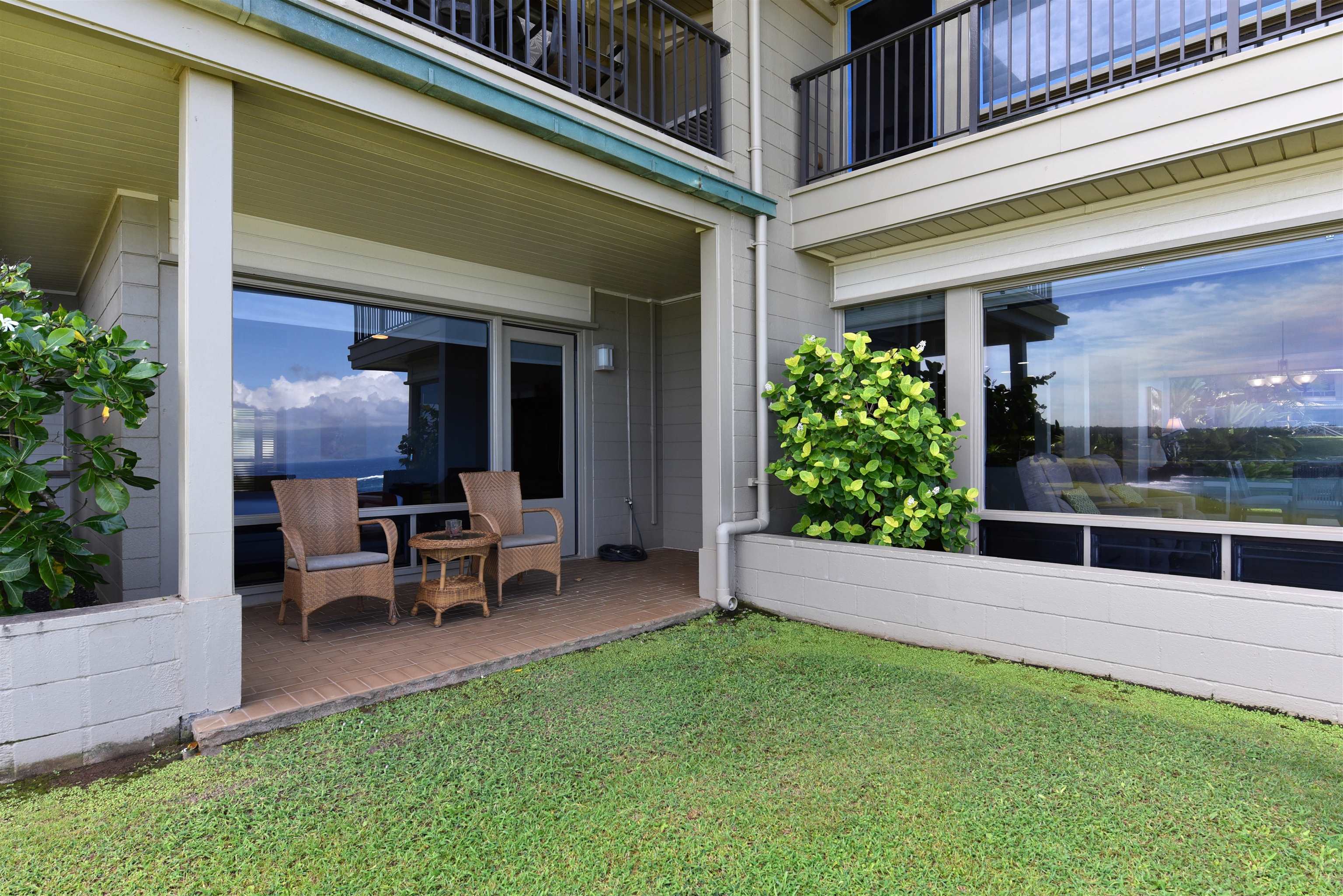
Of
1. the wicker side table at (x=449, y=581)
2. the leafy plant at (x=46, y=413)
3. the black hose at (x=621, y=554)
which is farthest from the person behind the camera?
Result: the black hose at (x=621, y=554)

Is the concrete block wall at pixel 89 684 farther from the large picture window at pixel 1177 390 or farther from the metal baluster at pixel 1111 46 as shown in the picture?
the metal baluster at pixel 1111 46

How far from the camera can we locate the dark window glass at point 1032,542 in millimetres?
4328

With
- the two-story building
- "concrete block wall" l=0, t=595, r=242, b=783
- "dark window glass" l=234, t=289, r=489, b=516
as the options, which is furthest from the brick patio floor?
"dark window glass" l=234, t=289, r=489, b=516

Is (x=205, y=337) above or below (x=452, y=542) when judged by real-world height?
above

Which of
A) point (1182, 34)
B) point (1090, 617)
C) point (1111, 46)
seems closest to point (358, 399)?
point (1090, 617)

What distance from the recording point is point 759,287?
16.1ft

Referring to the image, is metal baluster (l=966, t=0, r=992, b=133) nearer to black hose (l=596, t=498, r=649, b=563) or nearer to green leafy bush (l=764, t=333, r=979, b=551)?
green leafy bush (l=764, t=333, r=979, b=551)

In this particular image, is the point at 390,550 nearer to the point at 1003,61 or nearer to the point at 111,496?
the point at 111,496

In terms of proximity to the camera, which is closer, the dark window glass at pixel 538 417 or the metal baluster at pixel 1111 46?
the metal baluster at pixel 1111 46

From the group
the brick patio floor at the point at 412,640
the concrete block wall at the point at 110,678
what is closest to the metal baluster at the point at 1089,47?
the brick patio floor at the point at 412,640

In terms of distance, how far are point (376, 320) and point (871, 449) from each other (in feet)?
12.6

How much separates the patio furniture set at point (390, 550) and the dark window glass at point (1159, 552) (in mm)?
3497

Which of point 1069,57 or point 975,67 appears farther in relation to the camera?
point 975,67

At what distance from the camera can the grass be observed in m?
1.88
